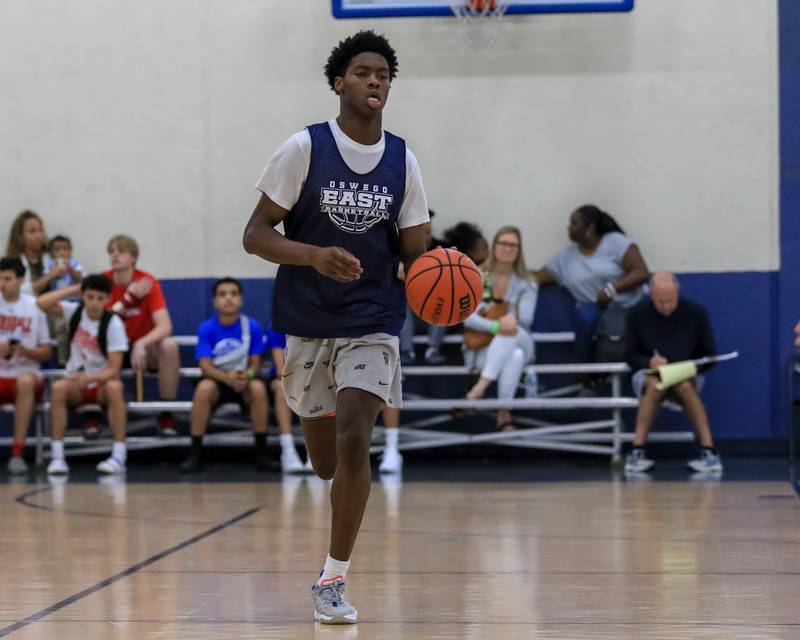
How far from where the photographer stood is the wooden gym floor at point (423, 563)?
3.76 m

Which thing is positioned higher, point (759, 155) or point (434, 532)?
point (759, 155)

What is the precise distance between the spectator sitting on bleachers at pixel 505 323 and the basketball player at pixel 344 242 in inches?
194

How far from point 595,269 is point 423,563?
487 cm

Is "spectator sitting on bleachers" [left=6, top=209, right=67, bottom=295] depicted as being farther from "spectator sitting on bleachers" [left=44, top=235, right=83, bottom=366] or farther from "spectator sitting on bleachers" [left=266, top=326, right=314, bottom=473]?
"spectator sitting on bleachers" [left=266, top=326, right=314, bottom=473]

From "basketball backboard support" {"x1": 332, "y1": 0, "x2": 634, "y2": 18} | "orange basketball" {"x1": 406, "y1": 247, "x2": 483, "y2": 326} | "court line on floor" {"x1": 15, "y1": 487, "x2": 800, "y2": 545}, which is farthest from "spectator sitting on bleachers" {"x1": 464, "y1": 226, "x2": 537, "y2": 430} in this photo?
"orange basketball" {"x1": 406, "y1": 247, "x2": 483, "y2": 326}

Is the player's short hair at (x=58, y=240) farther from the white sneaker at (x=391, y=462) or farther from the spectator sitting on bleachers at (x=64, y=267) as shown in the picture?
the white sneaker at (x=391, y=462)

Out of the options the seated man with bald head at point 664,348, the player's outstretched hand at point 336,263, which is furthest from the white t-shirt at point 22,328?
the player's outstretched hand at point 336,263

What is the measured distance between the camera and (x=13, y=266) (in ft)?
30.4

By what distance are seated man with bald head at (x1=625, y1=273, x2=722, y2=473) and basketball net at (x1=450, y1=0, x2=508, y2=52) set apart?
2.24 m

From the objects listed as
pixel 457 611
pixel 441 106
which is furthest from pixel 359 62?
pixel 441 106

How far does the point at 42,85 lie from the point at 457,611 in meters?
7.37

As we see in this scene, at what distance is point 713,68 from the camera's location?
968cm

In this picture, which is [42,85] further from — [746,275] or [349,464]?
[349,464]

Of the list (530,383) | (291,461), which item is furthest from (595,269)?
(291,461)
